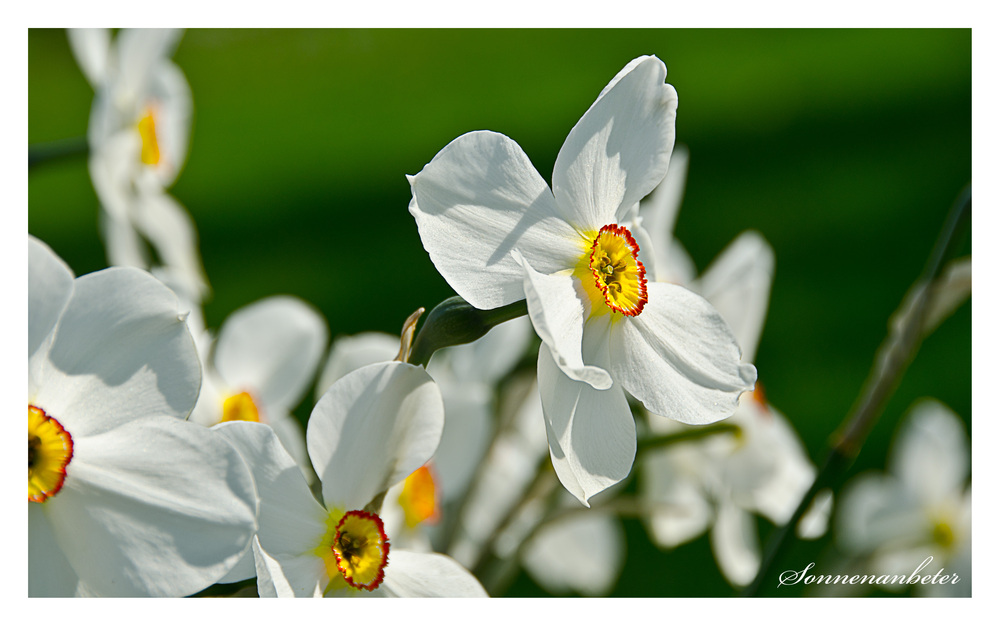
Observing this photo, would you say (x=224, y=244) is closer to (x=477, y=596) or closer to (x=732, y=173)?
(x=732, y=173)

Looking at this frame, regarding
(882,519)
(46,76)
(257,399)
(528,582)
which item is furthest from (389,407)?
(46,76)

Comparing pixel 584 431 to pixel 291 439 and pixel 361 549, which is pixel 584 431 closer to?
pixel 361 549

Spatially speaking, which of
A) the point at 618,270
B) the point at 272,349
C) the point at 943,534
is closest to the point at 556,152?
the point at 943,534

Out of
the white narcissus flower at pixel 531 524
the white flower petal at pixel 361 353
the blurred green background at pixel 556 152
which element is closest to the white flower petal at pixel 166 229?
the white flower petal at pixel 361 353

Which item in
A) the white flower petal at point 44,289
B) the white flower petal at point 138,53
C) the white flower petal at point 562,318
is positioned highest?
the white flower petal at point 138,53

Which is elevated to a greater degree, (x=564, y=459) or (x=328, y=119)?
(x=564, y=459)

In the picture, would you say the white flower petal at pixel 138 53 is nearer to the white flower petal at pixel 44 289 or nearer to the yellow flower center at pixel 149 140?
the yellow flower center at pixel 149 140
